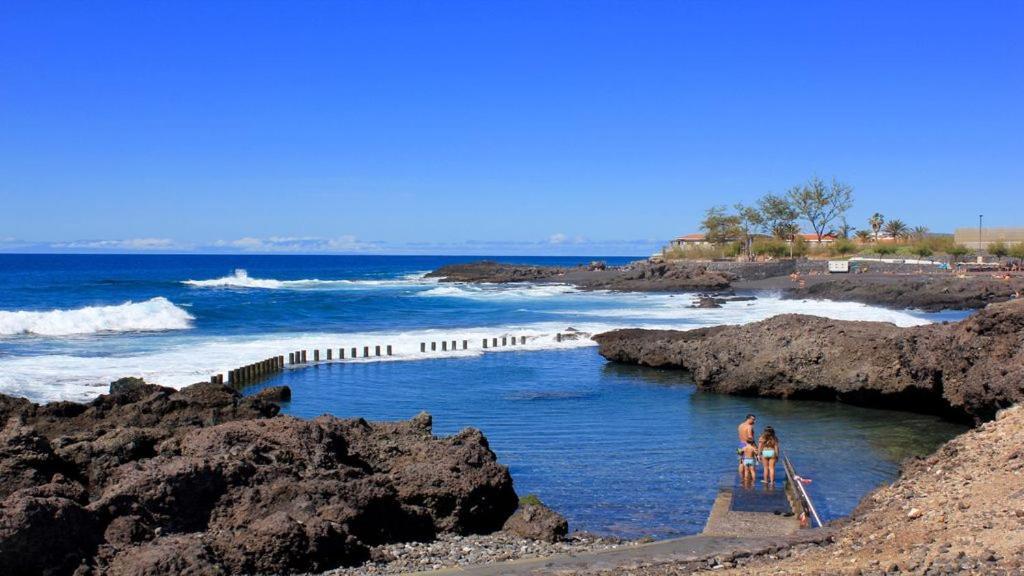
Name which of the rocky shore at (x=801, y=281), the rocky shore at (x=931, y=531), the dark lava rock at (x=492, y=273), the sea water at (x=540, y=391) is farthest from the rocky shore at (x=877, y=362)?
the dark lava rock at (x=492, y=273)

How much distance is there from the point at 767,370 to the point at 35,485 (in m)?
18.2

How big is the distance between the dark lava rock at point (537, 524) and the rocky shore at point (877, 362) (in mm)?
9405

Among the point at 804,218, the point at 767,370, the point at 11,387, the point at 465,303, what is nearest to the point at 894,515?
the point at 767,370

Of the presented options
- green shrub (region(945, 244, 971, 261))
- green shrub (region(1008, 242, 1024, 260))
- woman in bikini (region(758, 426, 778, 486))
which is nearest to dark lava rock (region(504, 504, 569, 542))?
woman in bikini (region(758, 426, 778, 486))

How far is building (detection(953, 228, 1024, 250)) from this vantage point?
10275 centimetres

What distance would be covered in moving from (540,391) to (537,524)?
13915mm

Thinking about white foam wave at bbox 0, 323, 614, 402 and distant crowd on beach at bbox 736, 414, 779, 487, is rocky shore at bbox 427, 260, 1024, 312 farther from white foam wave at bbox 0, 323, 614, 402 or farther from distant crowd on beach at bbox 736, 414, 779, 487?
distant crowd on beach at bbox 736, 414, 779, 487

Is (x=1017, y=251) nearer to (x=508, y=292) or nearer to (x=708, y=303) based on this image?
(x=708, y=303)

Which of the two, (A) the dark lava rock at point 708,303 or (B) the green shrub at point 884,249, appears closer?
(A) the dark lava rock at point 708,303

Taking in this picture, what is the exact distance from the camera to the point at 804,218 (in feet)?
363

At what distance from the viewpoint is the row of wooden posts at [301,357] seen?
26828 mm

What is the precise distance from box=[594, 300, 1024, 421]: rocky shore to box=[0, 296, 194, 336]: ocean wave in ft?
92.9

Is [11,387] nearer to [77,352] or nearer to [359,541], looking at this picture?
[77,352]

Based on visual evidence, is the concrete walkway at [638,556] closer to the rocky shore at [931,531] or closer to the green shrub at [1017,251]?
the rocky shore at [931,531]
